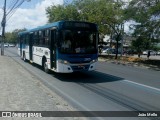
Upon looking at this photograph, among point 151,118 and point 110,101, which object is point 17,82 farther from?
point 151,118

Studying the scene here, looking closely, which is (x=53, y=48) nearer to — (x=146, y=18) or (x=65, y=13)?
(x=146, y=18)

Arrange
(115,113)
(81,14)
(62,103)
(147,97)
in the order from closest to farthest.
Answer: (115,113), (62,103), (147,97), (81,14)

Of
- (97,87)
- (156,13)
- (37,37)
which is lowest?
(97,87)

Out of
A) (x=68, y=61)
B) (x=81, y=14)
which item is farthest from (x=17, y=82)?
(x=81, y=14)

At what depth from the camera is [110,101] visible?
11.2 meters

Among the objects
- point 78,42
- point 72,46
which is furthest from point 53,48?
point 78,42

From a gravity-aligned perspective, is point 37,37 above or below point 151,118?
above

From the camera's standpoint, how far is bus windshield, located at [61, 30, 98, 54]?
1700 cm

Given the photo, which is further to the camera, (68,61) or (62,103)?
(68,61)

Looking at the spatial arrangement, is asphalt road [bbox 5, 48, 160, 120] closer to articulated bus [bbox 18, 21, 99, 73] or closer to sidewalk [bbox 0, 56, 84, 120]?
sidewalk [bbox 0, 56, 84, 120]

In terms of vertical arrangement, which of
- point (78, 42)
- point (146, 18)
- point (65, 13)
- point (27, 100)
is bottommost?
point (27, 100)

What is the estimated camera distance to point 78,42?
17.2 m

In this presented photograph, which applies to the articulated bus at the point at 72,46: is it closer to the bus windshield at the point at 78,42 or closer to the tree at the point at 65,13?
the bus windshield at the point at 78,42

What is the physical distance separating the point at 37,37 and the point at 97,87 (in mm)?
9538
